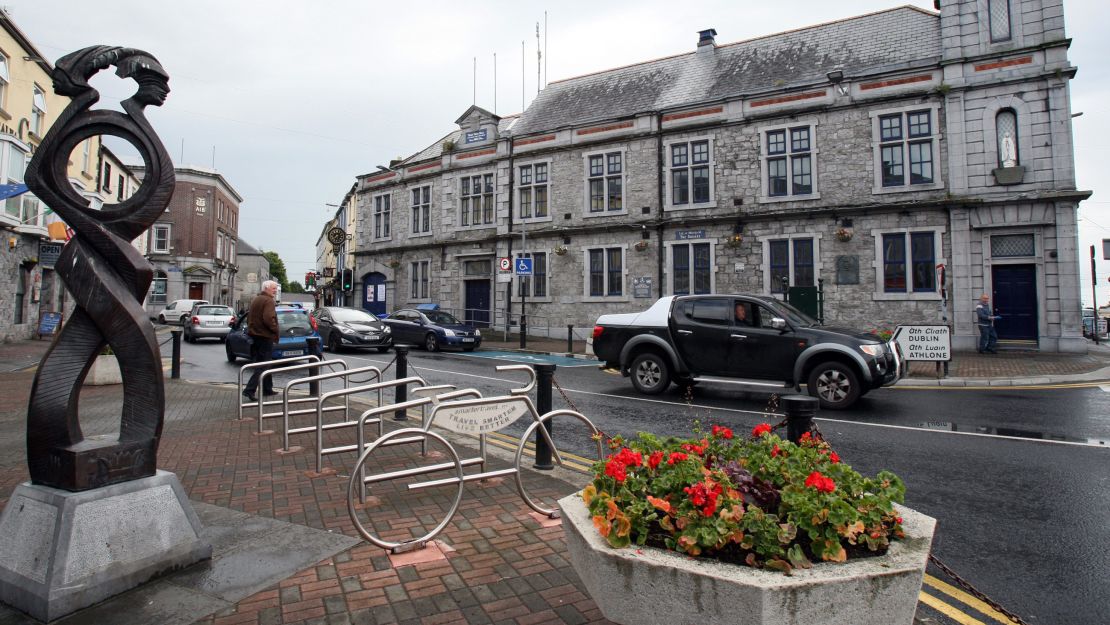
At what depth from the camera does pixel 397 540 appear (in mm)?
3803

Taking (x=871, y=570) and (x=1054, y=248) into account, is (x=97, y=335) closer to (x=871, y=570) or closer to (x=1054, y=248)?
(x=871, y=570)

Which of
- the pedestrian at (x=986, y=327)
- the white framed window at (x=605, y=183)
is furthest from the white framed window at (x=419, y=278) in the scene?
the pedestrian at (x=986, y=327)

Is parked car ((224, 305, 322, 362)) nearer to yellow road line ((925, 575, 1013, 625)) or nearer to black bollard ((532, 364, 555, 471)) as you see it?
black bollard ((532, 364, 555, 471))

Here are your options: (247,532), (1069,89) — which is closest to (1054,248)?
(1069,89)

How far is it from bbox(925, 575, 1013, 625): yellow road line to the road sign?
1028cm

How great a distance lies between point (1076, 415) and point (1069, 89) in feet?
46.5

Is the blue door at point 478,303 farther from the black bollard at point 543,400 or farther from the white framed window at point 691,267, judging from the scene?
the black bollard at point 543,400

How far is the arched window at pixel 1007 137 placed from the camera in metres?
17.8

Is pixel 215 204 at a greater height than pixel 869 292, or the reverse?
pixel 215 204

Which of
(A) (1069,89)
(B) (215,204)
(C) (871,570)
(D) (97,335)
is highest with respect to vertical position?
(B) (215,204)

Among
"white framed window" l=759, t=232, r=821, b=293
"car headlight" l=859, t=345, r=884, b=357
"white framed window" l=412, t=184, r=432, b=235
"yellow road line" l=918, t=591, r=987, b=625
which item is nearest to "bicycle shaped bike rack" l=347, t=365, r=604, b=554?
"yellow road line" l=918, t=591, r=987, b=625

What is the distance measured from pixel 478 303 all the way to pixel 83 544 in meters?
25.3

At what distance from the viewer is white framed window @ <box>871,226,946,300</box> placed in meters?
18.7

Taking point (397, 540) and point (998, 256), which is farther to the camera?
point (998, 256)
